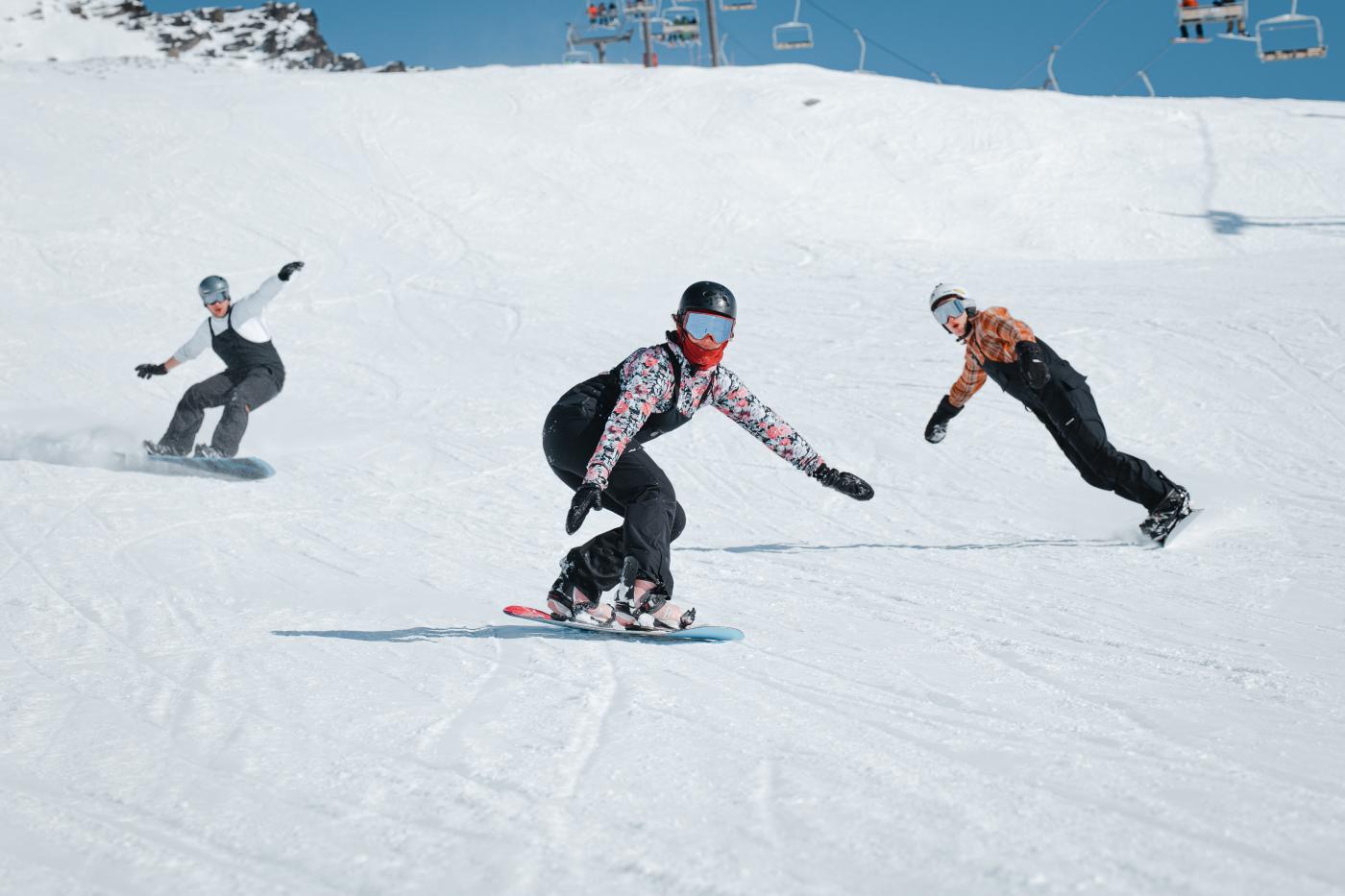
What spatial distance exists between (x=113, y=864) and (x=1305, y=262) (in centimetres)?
1614

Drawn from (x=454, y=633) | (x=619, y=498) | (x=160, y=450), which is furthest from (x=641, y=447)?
(x=160, y=450)

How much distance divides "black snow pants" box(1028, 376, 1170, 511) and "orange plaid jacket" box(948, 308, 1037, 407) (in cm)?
33

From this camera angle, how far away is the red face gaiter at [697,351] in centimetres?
443

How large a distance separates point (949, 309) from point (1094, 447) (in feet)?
3.92

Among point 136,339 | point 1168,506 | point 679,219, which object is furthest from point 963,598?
point 679,219

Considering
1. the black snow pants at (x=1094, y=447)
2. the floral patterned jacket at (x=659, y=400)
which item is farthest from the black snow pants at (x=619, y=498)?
the black snow pants at (x=1094, y=447)

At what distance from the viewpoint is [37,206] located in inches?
703

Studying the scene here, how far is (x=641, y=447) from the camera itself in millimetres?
4656

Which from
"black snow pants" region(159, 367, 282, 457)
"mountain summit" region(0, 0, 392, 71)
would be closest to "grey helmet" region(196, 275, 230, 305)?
"black snow pants" region(159, 367, 282, 457)

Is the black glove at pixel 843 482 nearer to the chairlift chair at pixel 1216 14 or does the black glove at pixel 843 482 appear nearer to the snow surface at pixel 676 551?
the snow surface at pixel 676 551

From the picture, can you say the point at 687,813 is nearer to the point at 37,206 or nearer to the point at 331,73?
the point at 37,206

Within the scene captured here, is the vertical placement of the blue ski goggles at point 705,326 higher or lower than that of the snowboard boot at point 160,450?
higher

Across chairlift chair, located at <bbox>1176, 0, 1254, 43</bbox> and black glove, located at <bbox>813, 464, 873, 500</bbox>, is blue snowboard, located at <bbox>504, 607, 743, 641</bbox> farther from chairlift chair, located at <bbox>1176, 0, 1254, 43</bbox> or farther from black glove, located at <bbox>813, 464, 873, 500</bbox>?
chairlift chair, located at <bbox>1176, 0, 1254, 43</bbox>

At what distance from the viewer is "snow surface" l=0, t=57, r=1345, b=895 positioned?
8.57 feet
